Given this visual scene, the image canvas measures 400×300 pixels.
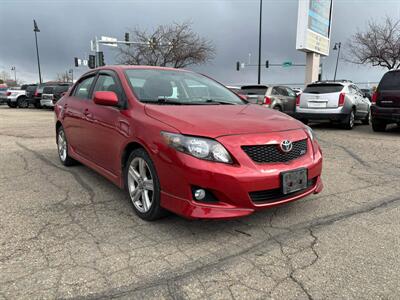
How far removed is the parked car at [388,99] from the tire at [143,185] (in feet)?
27.0

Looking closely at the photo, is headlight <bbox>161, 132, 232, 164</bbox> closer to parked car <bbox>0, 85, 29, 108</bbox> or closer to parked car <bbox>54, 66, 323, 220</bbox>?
parked car <bbox>54, 66, 323, 220</bbox>

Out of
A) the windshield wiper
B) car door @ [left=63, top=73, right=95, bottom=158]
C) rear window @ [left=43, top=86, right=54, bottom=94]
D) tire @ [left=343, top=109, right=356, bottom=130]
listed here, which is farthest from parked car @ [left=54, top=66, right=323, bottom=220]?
rear window @ [left=43, top=86, right=54, bottom=94]

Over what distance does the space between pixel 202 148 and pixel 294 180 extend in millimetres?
921

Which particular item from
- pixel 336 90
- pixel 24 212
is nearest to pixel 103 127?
pixel 24 212

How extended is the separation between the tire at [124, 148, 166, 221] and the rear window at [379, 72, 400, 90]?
8.41m

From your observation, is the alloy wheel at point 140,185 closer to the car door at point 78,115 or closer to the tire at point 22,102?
the car door at point 78,115

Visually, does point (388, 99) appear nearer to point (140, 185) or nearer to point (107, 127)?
point (107, 127)

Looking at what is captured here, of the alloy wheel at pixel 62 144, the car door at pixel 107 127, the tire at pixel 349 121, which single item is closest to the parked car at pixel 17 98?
the alloy wheel at pixel 62 144

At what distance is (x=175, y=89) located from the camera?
4207 millimetres

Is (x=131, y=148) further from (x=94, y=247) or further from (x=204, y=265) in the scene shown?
(x=204, y=265)

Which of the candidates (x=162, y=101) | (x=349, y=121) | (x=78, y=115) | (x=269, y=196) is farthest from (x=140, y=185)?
(x=349, y=121)

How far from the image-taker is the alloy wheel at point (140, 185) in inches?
135

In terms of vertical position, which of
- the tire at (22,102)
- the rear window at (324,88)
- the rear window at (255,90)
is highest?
the rear window at (324,88)

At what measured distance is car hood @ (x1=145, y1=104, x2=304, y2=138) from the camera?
3.13 metres
